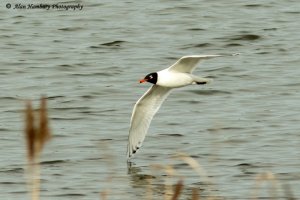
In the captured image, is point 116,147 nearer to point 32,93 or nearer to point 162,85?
point 162,85

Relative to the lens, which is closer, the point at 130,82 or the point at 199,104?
the point at 199,104

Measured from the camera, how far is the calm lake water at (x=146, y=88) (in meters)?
9.48

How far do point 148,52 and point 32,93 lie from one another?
348cm

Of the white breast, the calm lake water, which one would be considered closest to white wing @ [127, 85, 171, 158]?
the calm lake water

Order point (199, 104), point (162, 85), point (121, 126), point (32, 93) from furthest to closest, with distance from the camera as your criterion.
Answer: point (32, 93), point (199, 104), point (121, 126), point (162, 85)

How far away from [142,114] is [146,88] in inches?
178

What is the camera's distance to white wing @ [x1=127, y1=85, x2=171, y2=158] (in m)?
10.2

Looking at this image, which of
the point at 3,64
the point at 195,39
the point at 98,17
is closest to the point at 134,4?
the point at 98,17

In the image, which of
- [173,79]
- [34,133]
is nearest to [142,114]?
[173,79]

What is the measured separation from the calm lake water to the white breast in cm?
60

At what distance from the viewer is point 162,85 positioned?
31.1 ft

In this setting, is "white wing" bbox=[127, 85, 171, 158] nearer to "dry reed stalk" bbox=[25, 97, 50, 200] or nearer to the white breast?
the white breast

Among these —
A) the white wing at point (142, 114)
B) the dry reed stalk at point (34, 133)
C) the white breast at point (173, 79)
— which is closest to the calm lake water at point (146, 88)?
the white wing at point (142, 114)

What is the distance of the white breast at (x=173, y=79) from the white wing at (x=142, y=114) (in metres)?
0.69
